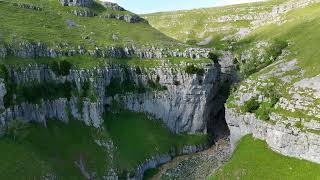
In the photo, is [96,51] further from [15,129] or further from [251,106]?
[251,106]

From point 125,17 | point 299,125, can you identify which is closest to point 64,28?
point 125,17

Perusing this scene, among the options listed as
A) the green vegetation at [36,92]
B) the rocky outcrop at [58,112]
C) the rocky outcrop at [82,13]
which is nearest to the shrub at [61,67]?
the green vegetation at [36,92]

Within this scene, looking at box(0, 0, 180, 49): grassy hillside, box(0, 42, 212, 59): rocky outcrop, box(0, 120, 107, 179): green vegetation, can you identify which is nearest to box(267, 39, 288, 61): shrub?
box(0, 42, 212, 59): rocky outcrop

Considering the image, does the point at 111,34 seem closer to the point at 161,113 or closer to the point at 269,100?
the point at 161,113

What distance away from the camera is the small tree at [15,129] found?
85812mm

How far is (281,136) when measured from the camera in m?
86.5

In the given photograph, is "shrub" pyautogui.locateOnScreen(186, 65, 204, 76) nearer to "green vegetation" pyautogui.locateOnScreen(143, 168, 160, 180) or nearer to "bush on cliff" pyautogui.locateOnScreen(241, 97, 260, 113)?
"bush on cliff" pyautogui.locateOnScreen(241, 97, 260, 113)

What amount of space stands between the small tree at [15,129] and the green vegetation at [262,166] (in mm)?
32767

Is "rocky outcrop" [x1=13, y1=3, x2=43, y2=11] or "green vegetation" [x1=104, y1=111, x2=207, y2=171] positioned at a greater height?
"rocky outcrop" [x1=13, y1=3, x2=43, y2=11]

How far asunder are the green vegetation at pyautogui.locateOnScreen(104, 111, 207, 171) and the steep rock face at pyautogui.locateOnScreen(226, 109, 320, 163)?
18125 millimetres

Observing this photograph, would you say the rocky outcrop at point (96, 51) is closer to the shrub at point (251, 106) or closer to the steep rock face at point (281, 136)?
the steep rock face at point (281, 136)

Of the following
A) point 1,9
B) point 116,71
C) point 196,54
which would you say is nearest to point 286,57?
point 196,54

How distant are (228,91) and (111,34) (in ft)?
109

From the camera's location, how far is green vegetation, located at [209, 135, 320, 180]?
266 feet
